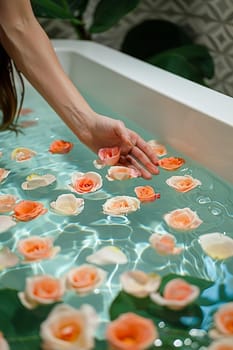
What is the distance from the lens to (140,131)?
1859 mm

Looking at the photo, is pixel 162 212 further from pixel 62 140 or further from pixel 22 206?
pixel 62 140

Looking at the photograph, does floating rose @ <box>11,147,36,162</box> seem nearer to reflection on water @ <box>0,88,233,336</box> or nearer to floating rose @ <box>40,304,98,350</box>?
reflection on water @ <box>0,88,233,336</box>

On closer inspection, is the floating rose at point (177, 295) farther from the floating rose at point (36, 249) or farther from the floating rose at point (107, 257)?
the floating rose at point (36, 249)

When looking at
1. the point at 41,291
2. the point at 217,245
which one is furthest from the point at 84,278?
the point at 217,245

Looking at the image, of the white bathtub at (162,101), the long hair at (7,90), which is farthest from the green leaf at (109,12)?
the long hair at (7,90)

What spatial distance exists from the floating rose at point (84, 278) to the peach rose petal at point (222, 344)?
257 mm

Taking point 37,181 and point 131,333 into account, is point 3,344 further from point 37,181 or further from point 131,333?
point 37,181

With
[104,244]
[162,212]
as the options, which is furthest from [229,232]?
[104,244]

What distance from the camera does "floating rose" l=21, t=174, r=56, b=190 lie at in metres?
1.49

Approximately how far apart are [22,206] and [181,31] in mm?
1566

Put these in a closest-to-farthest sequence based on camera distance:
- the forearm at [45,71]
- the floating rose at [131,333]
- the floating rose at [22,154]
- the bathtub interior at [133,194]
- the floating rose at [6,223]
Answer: the floating rose at [131,333]
the bathtub interior at [133,194]
the floating rose at [6,223]
the forearm at [45,71]
the floating rose at [22,154]

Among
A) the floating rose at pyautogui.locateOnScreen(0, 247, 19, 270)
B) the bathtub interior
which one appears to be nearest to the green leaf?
the bathtub interior

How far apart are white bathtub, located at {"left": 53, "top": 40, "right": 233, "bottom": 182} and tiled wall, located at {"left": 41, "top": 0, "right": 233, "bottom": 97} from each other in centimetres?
52

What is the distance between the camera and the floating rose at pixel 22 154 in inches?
65.1
